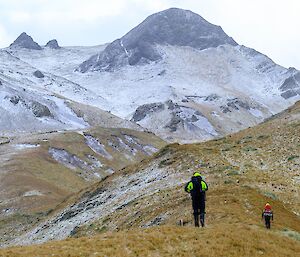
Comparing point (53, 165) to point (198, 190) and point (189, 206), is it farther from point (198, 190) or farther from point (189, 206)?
point (198, 190)

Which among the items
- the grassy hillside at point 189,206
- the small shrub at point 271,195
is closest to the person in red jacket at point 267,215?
the grassy hillside at point 189,206

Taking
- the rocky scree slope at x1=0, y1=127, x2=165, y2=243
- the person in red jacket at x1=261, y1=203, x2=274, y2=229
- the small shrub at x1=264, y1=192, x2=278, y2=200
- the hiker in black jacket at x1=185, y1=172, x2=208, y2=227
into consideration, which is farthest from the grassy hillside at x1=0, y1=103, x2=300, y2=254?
the rocky scree slope at x1=0, y1=127, x2=165, y2=243

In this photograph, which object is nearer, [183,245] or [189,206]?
[183,245]

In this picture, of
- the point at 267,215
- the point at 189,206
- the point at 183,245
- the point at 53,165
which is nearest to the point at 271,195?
the point at 189,206

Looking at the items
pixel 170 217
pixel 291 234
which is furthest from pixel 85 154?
pixel 291 234

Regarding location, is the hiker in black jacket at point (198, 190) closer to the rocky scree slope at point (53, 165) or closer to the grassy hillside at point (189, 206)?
the grassy hillside at point (189, 206)

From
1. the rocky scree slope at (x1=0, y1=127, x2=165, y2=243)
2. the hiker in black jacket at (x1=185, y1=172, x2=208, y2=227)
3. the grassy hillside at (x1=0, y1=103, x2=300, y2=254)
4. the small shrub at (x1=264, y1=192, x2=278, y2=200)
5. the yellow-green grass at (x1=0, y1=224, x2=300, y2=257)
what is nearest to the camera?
the yellow-green grass at (x1=0, y1=224, x2=300, y2=257)

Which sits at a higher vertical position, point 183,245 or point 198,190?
point 198,190

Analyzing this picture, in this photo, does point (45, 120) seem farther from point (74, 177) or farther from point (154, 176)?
point (154, 176)

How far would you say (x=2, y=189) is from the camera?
90625mm

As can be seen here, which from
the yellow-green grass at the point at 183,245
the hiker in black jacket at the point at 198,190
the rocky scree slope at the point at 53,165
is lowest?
the rocky scree slope at the point at 53,165

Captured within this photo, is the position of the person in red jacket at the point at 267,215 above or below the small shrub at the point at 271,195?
above

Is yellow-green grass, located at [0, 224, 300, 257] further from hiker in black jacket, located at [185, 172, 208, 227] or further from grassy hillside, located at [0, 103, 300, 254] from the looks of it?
hiker in black jacket, located at [185, 172, 208, 227]

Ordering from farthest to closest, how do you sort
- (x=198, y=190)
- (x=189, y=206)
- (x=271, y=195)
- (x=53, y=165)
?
(x=53, y=165), (x=271, y=195), (x=189, y=206), (x=198, y=190)
